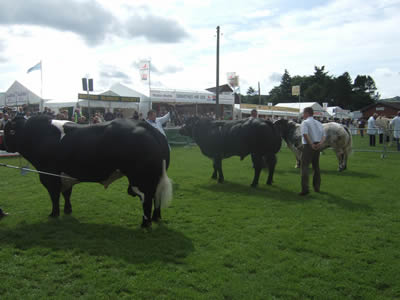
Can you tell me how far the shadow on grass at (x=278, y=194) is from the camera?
6770 mm

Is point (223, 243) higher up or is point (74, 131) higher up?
point (74, 131)

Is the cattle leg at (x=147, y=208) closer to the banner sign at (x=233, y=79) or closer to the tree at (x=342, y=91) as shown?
the banner sign at (x=233, y=79)

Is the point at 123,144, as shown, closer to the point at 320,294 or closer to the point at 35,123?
the point at 35,123

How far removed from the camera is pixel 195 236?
4.94 meters

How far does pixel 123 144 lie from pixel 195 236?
180 centimetres

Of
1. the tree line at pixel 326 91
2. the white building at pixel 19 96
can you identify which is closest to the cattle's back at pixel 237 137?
the white building at pixel 19 96

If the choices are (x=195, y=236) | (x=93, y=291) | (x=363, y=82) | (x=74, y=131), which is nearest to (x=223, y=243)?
(x=195, y=236)

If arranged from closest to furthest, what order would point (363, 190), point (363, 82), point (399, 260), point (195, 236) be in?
point (399, 260) → point (195, 236) → point (363, 190) → point (363, 82)

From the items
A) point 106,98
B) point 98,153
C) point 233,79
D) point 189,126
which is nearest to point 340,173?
point 189,126

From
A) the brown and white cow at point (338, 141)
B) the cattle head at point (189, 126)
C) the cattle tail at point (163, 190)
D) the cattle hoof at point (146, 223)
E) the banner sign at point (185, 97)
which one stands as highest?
the banner sign at point (185, 97)

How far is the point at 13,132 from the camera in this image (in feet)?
19.5

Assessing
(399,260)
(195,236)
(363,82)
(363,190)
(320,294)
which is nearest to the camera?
(320,294)

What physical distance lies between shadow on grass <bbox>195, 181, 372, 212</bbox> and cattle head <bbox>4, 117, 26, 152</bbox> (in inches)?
175

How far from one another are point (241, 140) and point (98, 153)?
15.3ft
